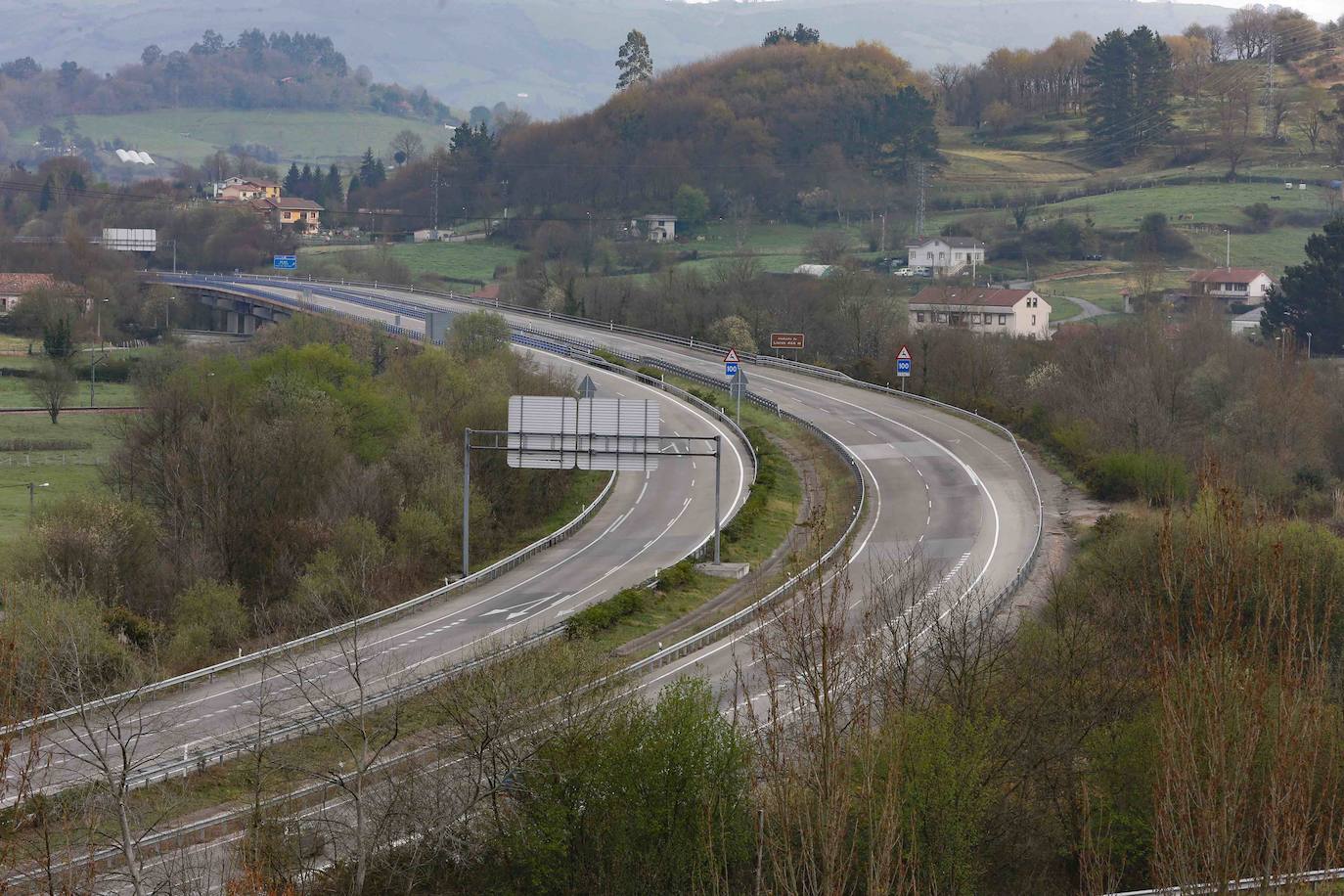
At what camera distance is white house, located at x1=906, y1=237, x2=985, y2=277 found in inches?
4680

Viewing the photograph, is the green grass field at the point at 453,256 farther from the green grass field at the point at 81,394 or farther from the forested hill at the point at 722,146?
the green grass field at the point at 81,394

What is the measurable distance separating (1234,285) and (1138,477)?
205 feet

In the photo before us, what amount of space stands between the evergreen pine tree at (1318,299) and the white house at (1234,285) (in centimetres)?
1317

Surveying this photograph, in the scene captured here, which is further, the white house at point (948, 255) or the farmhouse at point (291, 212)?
the farmhouse at point (291, 212)

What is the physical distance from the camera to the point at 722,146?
512 feet

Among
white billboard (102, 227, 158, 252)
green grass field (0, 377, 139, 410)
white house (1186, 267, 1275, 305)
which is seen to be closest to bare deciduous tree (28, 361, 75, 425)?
green grass field (0, 377, 139, 410)

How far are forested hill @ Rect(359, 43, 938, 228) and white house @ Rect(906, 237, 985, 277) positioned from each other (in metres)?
26.6

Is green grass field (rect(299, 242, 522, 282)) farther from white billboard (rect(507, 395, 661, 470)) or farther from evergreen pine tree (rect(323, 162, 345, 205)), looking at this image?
white billboard (rect(507, 395, 661, 470))

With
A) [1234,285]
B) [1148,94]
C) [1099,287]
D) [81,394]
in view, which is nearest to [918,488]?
[81,394]

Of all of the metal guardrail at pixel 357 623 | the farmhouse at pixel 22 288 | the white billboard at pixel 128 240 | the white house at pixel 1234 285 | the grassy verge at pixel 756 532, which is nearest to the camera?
the metal guardrail at pixel 357 623

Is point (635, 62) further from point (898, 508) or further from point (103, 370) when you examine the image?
point (898, 508)

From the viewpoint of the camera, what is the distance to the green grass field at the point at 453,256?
133250 millimetres

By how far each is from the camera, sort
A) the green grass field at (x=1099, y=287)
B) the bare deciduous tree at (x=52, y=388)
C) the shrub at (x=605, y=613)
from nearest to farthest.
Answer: the shrub at (x=605, y=613), the bare deciduous tree at (x=52, y=388), the green grass field at (x=1099, y=287)

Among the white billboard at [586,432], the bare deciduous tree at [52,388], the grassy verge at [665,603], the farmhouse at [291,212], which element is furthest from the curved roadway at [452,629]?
the farmhouse at [291,212]
